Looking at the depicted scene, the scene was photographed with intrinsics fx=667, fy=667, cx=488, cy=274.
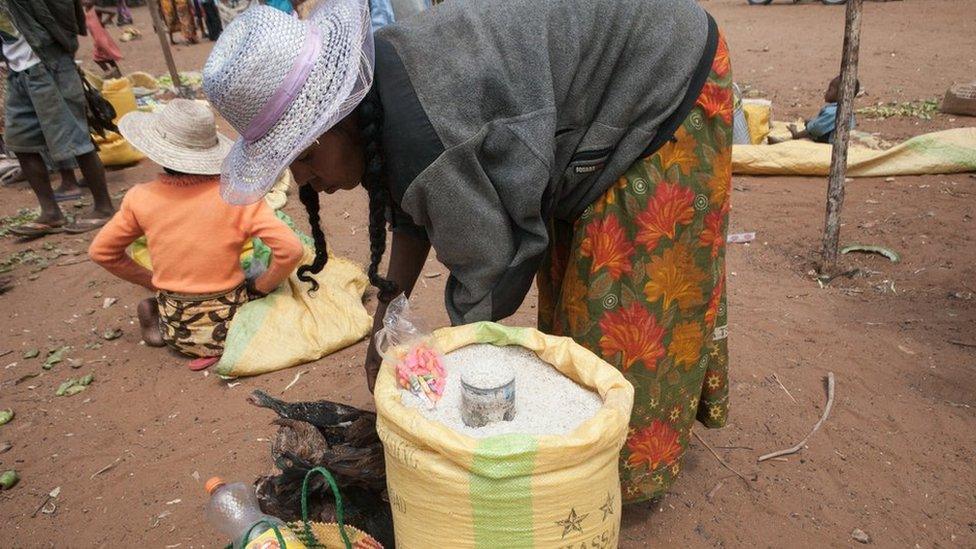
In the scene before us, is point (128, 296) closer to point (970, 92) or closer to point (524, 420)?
point (524, 420)

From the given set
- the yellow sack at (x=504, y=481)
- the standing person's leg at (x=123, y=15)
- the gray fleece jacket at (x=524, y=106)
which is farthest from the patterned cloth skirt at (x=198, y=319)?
the standing person's leg at (x=123, y=15)

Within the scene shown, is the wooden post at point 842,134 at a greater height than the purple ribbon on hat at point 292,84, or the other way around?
the purple ribbon on hat at point 292,84

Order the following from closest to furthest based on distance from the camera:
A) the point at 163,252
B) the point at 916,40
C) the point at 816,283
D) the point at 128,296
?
the point at 163,252 < the point at 816,283 < the point at 128,296 < the point at 916,40

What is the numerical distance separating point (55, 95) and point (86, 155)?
1.48ft

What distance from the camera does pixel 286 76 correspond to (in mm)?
1310

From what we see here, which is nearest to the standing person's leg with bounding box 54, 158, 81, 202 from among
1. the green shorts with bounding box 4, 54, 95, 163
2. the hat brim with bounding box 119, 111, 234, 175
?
the green shorts with bounding box 4, 54, 95, 163

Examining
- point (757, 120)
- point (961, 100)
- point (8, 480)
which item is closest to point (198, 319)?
point (8, 480)

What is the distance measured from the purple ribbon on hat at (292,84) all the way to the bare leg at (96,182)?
417 centimetres

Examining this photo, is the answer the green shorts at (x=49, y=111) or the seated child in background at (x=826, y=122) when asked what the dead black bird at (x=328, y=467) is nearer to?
the green shorts at (x=49, y=111)

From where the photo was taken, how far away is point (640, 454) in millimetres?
1900

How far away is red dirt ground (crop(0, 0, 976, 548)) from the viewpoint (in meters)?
2.23

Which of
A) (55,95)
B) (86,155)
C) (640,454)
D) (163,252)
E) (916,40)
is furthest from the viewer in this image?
(916,40)

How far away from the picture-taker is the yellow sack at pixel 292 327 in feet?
10.1

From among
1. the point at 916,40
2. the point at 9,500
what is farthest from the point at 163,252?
the point at 916,40
